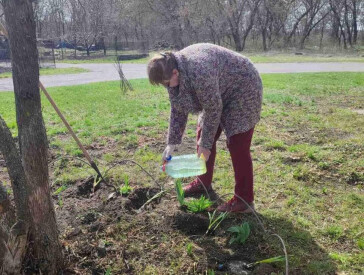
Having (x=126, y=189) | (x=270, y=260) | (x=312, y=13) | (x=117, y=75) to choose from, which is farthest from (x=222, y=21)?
(x=270, y=260)

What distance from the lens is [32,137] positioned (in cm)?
Result: 213

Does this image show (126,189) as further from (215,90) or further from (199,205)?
(215,90)

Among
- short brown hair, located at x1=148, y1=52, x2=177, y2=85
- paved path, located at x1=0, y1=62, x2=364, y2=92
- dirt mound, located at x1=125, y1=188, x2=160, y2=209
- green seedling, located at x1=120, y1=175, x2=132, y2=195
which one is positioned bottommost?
dirt mound, located at x1=125, y1=188, x2=160, y2=209

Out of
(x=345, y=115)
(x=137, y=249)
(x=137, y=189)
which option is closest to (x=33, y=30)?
(x=137, y=249)

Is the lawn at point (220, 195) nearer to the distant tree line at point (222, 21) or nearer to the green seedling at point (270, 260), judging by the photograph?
the green seedling at point (270, 260)

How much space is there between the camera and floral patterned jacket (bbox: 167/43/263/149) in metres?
2.60

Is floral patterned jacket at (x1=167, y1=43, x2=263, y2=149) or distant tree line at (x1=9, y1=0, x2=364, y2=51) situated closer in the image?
floral patterned jacket at (x1=167, y1=43, x2=263, y2=149)

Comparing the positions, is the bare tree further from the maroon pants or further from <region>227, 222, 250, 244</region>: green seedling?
<region>227, 222, 250, 244</region>: green seedling

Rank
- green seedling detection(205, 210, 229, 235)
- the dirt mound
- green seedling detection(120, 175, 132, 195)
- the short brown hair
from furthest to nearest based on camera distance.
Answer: green seedling detection(120, 175, 132, 195) → the dirt mound → green seedling detection(205, 210, 229, 235) → the short brown hair

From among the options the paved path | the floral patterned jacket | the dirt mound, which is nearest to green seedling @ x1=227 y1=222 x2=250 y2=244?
the floral patterned jacket

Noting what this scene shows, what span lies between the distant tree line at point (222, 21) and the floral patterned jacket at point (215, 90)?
27807 millimetres

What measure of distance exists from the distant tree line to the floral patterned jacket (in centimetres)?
2781

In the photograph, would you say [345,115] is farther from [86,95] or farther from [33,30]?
[86,95]

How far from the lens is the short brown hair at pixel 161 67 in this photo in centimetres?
258
